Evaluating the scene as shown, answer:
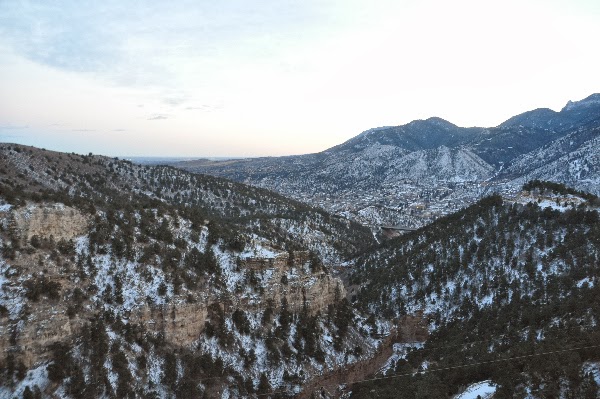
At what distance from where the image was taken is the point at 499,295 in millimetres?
35750

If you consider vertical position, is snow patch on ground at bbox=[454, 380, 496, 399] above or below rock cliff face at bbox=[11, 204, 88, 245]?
below

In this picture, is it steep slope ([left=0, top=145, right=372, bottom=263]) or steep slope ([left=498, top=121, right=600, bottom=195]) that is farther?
steep slope ([left=498, top=121, right=600, bottom=195])

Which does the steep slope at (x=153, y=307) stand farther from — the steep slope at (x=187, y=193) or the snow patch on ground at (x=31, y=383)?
the steep slope at (x=187, y=193)

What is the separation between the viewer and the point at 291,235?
73000mm

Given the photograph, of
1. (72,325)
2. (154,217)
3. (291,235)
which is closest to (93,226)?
(154,217)

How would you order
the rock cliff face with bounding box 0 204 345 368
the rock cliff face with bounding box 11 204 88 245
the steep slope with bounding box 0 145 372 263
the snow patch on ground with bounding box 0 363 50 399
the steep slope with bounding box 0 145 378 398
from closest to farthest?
1. the snow patch on ground with bounding box 0 363 50 399
2. the rock cliff face with bounding box 0 204 345 368
3. the steep slope with bounding box 0 145 378 398
4. the rock cliff face with bounding box 11 204 88 245
5. the steep slope with bounding box 0 145 372 263

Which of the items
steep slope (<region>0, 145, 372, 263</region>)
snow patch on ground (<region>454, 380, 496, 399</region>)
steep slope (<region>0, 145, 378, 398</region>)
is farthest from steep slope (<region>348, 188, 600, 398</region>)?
steep slope (<region>0, 145, 372, 263</region>)

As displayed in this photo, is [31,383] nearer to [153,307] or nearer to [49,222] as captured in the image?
[153,307]

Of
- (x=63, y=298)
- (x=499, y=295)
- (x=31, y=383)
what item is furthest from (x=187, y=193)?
(x=31, y=383)

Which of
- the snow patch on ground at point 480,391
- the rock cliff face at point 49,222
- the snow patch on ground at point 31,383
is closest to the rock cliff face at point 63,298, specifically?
the rock cliff face at point 49,222

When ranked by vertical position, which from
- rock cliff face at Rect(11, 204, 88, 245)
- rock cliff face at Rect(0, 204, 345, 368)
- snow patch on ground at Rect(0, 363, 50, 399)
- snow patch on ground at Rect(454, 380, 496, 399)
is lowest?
snow patch on ground at Rect(454, 380, 496, 399)

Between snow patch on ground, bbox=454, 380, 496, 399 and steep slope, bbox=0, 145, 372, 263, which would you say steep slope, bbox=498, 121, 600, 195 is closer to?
steep slope, bbox=0, 145, 372, 263

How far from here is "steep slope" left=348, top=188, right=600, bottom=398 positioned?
1933cm

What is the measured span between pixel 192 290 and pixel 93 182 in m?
40.3
